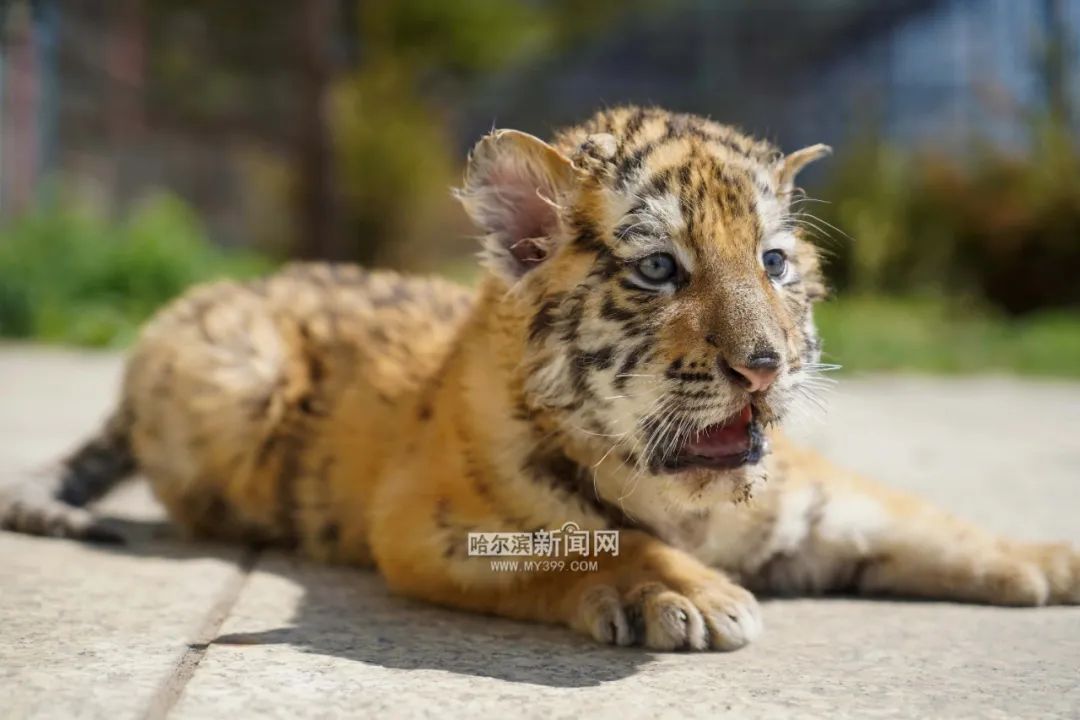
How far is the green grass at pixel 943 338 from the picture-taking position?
10562 mm

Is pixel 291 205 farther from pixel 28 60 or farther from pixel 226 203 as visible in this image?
pixel 28 60

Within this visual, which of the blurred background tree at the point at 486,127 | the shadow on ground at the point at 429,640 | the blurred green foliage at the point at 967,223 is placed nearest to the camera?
the shadow on ground at the point at 429,640

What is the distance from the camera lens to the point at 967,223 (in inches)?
595

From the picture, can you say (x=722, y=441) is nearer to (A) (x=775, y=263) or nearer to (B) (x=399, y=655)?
(A) (x=775, y=263)

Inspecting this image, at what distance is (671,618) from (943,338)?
33.5 ft

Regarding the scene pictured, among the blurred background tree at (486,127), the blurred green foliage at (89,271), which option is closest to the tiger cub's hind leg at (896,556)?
the blurred background tree at (486,127)

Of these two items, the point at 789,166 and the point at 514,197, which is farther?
the point at 789,166

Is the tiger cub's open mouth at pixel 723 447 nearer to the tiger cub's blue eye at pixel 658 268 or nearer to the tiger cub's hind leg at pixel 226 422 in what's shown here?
the tiger cub's blue eye at pixel 658 268

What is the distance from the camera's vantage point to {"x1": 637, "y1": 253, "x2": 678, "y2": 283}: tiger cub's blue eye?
2.98 m

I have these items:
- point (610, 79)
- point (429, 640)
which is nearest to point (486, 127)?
point (610, 79)

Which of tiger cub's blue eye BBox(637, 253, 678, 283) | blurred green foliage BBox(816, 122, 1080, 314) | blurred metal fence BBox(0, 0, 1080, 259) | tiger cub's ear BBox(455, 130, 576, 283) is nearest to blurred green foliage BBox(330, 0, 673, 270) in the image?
blurred metal fence BBox(0, 0, 1080, 259)

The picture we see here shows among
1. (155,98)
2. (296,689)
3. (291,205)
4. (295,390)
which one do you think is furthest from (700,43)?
(296,689)

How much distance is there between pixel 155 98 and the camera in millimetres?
17453

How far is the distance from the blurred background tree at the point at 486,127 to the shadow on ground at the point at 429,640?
7.80 meters
